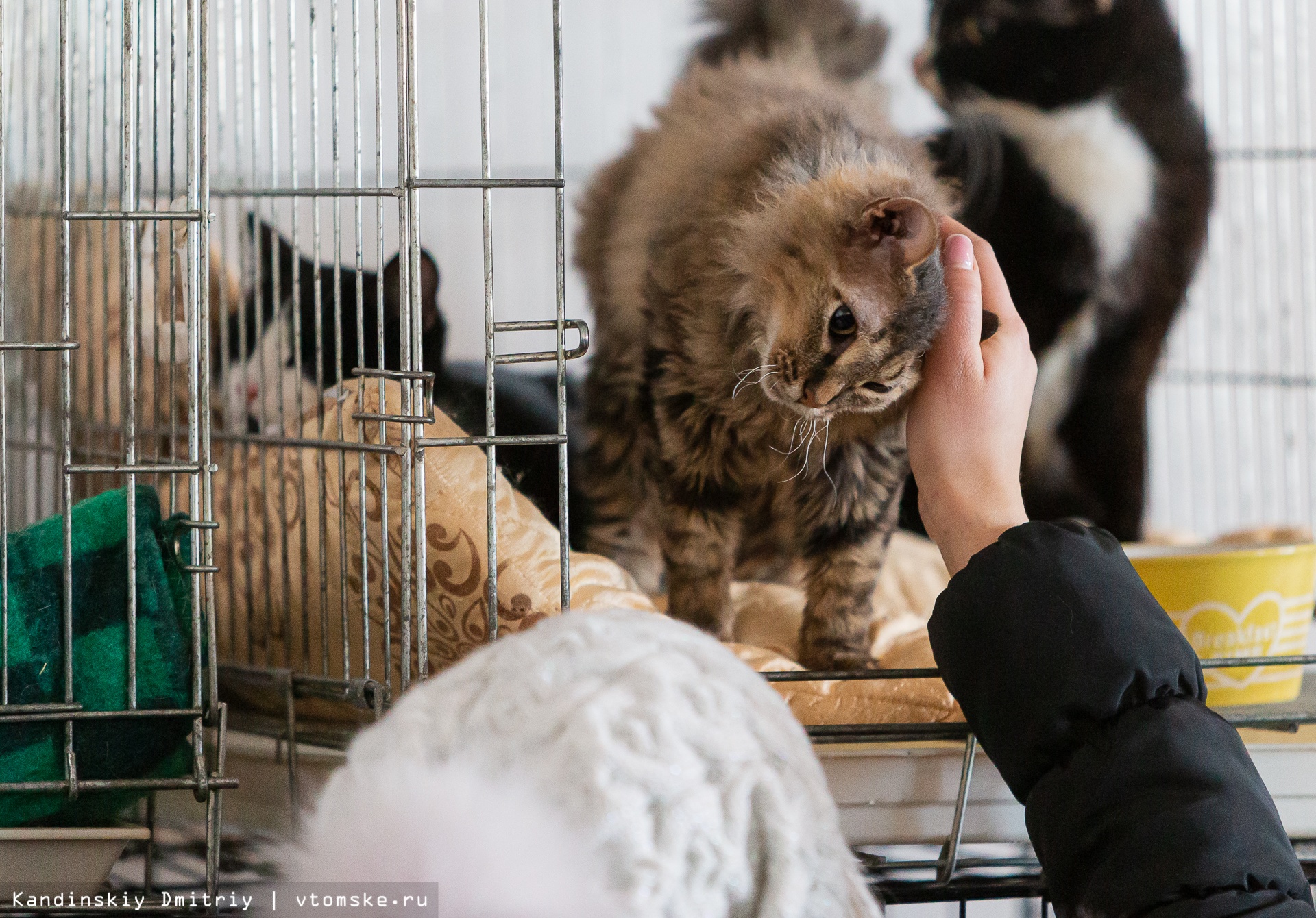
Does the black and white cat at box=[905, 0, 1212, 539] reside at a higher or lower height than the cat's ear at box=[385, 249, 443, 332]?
higher

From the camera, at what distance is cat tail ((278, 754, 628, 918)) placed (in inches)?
12.6

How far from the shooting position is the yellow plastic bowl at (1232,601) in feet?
2.54

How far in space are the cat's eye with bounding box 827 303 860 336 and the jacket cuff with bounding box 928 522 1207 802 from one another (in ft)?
1.06

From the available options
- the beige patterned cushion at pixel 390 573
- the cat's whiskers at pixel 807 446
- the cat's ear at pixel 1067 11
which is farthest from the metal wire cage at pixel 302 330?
the cat's whiskers at pixel 807 446

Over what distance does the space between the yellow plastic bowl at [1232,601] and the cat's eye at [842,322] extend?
28 centimetres

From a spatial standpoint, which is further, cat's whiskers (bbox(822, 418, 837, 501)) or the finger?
cat's whiskers (bbox(822, 418, 837, 501))

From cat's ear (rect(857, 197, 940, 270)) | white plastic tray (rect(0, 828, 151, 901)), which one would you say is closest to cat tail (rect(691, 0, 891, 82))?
cat's ear (rect(857, 197, 940, 270))

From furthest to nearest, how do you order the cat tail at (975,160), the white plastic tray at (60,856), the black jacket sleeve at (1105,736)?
1. the cat tail at (975,160)
2. the white plastic tray at (60,856)
3. the black jacket sleeve at (1105,736)

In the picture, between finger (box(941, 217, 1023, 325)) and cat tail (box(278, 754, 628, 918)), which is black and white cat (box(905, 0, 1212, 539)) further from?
cat tail (box(278, 754, 628, 918))

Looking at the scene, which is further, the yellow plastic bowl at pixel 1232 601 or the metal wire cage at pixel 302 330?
the yellow plastic bowl at pixel 1232 601

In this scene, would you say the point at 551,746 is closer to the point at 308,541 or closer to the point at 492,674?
the point at 492,674

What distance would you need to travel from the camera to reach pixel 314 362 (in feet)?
3.56

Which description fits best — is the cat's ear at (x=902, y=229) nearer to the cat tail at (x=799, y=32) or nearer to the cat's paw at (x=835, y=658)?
the cat's paw at (x=835, y=658)

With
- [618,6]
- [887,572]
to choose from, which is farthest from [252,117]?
[887,572]
